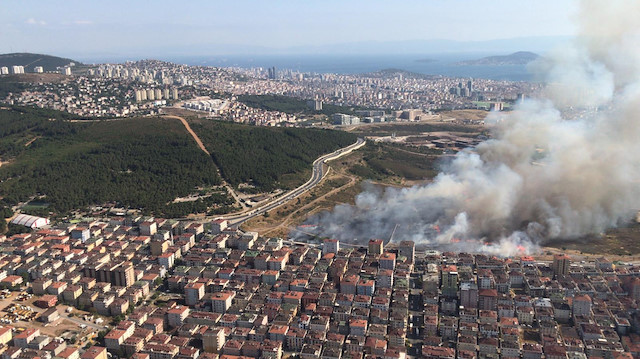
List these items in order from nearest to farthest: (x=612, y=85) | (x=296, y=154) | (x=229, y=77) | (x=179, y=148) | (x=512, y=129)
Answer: (x=612, y=85)
(x=512, y=129)
(x=179, y=148)
(x=296, y=154)
(x=229, y=77)

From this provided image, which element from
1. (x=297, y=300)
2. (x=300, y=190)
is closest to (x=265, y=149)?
(x=300, y=190)

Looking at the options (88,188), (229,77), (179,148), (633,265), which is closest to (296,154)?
(179,148)

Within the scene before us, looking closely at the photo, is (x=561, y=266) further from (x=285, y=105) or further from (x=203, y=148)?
(x=285, y=105)

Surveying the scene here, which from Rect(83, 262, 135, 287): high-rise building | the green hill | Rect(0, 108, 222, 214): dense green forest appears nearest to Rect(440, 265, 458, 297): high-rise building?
Rect(83, 262, 135, 287): high-rise building

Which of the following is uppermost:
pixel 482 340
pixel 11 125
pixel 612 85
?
pixel 612 85

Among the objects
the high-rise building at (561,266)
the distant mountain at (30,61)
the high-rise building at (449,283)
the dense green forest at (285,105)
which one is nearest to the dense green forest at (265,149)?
the high-rise building at (449,283)

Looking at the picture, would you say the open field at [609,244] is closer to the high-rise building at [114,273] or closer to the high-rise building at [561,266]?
the high-rise building at [561,266]

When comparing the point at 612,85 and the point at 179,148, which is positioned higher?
the point at 612,85

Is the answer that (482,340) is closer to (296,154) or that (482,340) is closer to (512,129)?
(512,129)
